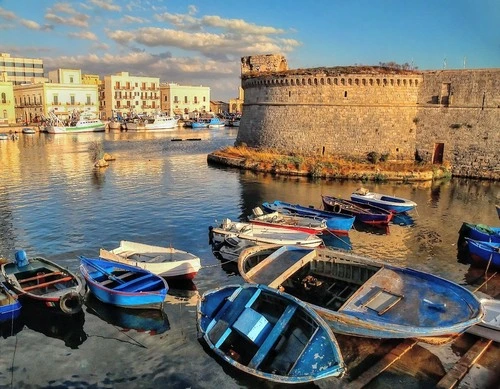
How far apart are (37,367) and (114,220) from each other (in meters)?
11.4

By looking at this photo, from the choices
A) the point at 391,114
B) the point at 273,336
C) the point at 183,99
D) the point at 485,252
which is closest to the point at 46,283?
the point at 273,336

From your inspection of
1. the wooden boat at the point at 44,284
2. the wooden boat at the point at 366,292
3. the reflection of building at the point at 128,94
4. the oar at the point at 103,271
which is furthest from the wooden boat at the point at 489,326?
the reflection of building at the point at 128,94

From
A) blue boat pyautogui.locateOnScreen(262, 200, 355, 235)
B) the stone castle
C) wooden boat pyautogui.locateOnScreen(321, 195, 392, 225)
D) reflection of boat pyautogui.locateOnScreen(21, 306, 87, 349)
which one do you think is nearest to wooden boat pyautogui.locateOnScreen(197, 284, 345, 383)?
reflection of boat pyautogui.locateOnScreen(21, 306, 87, 349)

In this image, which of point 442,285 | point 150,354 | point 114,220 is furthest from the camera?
point 114,220

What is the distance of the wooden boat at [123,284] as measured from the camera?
448 inches

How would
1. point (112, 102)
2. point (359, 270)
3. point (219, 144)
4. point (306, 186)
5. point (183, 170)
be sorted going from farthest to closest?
point (112, 102) < point (219, 144) < point (183, 170) < point (306, 186) < point (359, 270)

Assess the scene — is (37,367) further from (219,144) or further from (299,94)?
(219,144)

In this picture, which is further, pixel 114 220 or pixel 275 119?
pixel 275 119

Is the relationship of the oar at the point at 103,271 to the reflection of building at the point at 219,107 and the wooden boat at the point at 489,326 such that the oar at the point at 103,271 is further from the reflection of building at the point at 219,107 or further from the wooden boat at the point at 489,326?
the reflection of building at the point at 219,107

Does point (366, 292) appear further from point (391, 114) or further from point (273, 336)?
point (391, 114)

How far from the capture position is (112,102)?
96.3m

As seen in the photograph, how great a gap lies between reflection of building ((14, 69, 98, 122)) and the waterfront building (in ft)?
27.8

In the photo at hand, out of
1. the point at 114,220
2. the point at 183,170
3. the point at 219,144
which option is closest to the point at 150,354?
the point at 114,220

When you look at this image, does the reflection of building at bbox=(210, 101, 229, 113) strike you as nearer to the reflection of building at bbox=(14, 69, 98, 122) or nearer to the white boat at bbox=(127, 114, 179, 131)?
the white boat at bbox=(127, 114, 179, 131)
